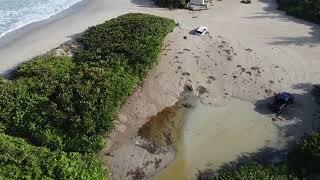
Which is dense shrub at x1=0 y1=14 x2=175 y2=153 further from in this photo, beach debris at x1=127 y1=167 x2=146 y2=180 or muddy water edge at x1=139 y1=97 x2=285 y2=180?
muddy water edge at x1=139 y1=97 x2=285 y2=180

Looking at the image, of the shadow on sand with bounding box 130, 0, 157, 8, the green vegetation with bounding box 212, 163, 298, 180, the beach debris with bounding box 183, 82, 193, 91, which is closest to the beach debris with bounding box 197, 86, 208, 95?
the beach debris with bounding box 183, 82, 193, 91

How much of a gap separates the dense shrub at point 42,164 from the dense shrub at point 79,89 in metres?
1.33

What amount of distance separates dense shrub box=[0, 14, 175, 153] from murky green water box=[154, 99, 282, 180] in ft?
16.0

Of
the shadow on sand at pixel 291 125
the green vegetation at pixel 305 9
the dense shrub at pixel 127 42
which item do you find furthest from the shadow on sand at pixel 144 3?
the shadow on sand at pixel 291 125

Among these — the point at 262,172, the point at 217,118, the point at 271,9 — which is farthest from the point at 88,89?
the point at 271,9

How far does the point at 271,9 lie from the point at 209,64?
1274 centimetres

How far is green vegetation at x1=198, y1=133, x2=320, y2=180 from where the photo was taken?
26781 millimetres

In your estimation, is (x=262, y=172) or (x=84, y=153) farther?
(x=84, y=153)

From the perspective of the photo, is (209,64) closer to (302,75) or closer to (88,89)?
(302,75)

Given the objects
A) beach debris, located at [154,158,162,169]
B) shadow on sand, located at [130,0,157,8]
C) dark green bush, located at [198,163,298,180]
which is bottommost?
beach debris, located at [154,158,162,169]

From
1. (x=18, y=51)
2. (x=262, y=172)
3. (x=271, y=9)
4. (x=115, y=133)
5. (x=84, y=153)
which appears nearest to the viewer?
(x=262, y=172)

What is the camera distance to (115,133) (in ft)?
103

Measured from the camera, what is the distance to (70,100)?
102ft

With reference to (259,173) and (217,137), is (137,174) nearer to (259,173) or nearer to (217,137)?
(217,137)
